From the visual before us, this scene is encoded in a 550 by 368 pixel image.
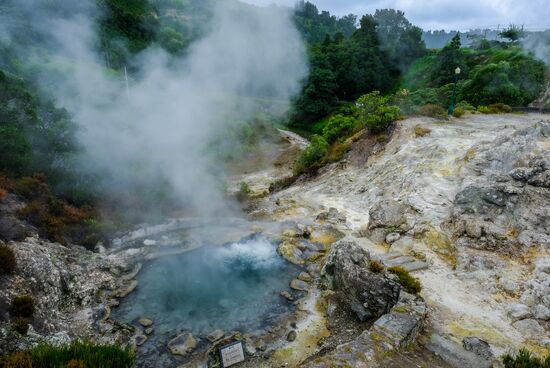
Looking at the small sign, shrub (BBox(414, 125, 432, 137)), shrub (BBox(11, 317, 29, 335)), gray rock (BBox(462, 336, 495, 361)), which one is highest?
shrub (BBox(414, 125, 432, 137))

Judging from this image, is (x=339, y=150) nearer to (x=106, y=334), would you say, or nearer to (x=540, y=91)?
(x=106, y=334)

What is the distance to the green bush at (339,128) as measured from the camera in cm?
2200

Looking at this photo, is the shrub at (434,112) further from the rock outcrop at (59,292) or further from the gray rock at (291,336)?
the rock outcrop at (59,292)

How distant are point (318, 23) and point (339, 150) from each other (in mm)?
74844

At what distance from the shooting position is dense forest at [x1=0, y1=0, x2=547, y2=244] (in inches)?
480

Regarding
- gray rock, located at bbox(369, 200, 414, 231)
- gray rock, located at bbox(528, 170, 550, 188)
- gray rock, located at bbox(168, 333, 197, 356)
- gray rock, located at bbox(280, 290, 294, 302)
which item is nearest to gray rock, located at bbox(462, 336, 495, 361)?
gray rock, located at bbox(280, 290, 294, 302)

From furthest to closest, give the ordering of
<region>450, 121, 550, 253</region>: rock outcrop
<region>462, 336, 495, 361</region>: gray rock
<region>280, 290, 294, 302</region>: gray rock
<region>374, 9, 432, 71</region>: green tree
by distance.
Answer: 1. <region>374, 9, 432, 71</region>: green tree
2. <region>450, 121, 550, 253</region>: rock outcrop
3. <region>280, 290, 294, 302</region>: gray rock
4. <region>462, 336, 495, 361</region>: gray rock

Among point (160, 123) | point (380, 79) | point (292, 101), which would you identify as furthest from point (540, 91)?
point (160, 123)

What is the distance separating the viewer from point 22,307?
751 cm

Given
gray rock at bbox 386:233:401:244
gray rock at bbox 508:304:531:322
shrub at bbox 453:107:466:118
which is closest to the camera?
gray rock at bbox 508:304:531:322

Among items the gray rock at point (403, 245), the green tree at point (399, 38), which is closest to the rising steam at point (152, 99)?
the gray rock at point (403, 245)

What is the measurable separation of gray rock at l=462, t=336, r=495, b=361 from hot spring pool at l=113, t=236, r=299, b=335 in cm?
390

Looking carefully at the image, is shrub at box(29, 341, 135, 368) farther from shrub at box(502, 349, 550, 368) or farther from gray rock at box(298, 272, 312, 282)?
shrub at box(502, 349, 550, 368)

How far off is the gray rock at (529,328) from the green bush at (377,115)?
1295cm
